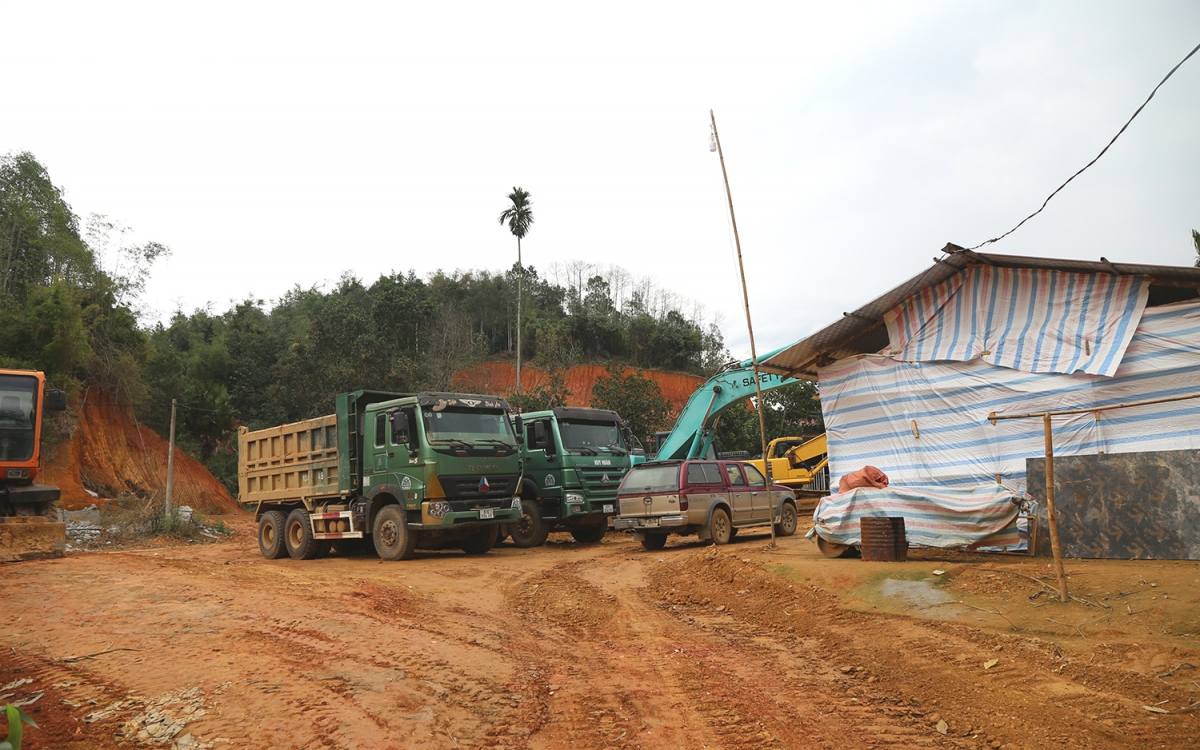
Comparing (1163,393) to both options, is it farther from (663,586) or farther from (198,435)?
(198,435)

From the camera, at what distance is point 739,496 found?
51.4 feet

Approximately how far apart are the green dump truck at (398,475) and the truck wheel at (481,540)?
0.07 ft

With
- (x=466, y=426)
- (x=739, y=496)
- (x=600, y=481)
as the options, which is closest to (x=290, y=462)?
(x=466, y=426)

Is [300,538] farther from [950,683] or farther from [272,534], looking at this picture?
[950,683]

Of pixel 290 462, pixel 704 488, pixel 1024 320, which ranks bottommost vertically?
pixel 704 488

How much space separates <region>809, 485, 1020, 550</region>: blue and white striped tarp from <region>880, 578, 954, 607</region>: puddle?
176 centimetres

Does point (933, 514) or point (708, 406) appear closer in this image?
point (933, 514)

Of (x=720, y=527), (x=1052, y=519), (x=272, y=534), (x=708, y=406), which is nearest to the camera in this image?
(x=1052, y=519)

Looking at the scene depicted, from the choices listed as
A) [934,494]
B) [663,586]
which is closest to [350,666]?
[663,586]

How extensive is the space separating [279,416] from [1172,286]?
42645 mm

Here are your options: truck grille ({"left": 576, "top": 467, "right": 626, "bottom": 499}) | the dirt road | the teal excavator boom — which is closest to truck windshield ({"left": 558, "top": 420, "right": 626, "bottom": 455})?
truck grille ({"left": 576, "top": 467, "right": 626, "bottom": 499})

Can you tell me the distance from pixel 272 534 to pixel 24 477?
15.5 ft

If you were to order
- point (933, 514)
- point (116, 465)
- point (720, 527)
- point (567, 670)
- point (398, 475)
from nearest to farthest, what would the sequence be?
point (567, 670), point (933, 514), point (398, 475), point (720, 527), point (116, 465)

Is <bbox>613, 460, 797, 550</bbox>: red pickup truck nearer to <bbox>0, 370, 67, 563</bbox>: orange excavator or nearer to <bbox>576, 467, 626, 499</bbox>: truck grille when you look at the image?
<bbox>576, 467, 626, 499</bbox>: truck grille
